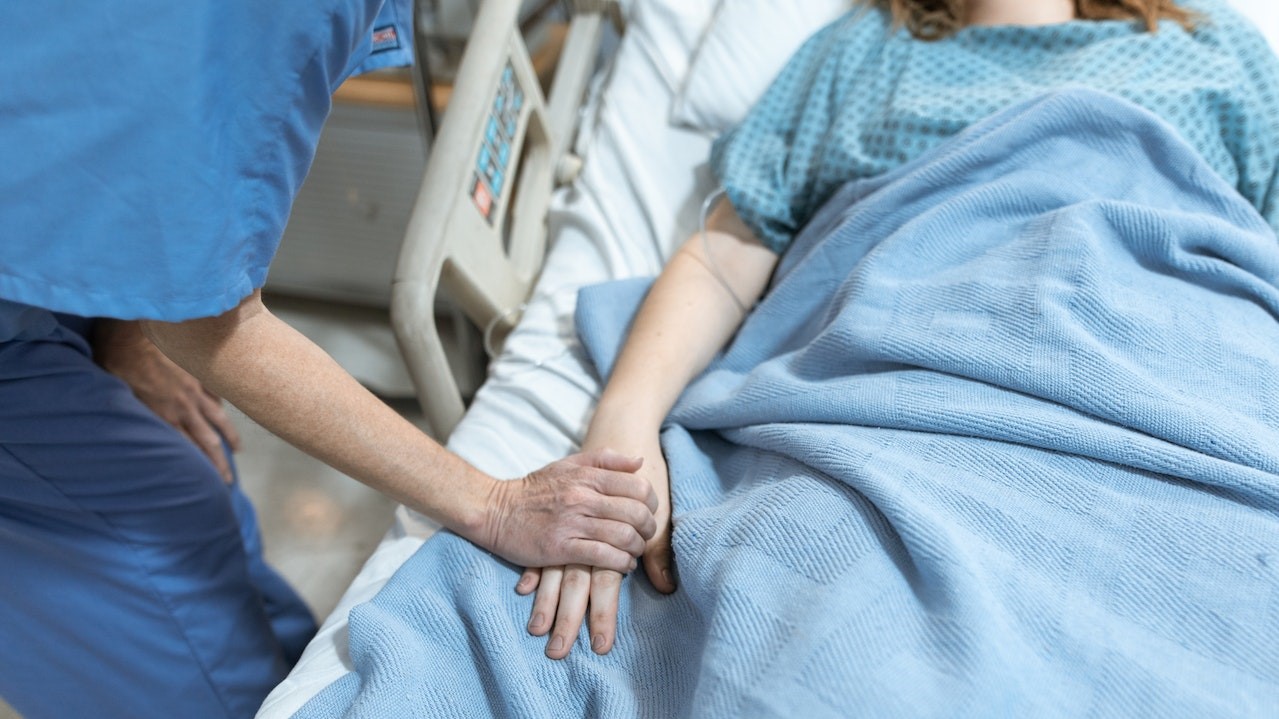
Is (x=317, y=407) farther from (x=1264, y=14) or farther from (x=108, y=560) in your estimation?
(x=1264, y=14)

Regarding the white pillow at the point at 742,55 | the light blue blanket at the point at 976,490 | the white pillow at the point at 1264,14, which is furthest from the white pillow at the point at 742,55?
the white pillow at the point at 1264,14

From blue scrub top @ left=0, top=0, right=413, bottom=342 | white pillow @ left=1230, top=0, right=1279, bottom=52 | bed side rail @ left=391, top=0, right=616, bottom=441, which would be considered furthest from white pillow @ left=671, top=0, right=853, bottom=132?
blue scrub top @ left=0, top=0, right=413, bottom=342

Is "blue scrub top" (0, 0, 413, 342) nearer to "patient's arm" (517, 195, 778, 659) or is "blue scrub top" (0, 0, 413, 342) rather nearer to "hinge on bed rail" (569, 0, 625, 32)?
"patient's arm" (517, 195, 778, 659)

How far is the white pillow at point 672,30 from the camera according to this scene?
1548mm

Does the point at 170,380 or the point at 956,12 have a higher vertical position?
the point at 956,12

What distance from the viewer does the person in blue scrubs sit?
542 mm

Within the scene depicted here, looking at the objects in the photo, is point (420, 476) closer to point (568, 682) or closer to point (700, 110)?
point (568, 682)

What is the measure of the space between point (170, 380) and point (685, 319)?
73 centimetres

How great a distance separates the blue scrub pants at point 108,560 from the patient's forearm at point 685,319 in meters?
0.51

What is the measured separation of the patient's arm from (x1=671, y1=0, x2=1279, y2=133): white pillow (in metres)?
0.27

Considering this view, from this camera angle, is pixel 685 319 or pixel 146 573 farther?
pixel 685 319

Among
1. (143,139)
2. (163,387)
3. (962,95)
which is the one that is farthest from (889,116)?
(163,387)

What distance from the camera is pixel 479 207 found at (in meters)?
1.19

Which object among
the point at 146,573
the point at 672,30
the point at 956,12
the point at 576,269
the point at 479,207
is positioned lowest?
the point at 146,573
